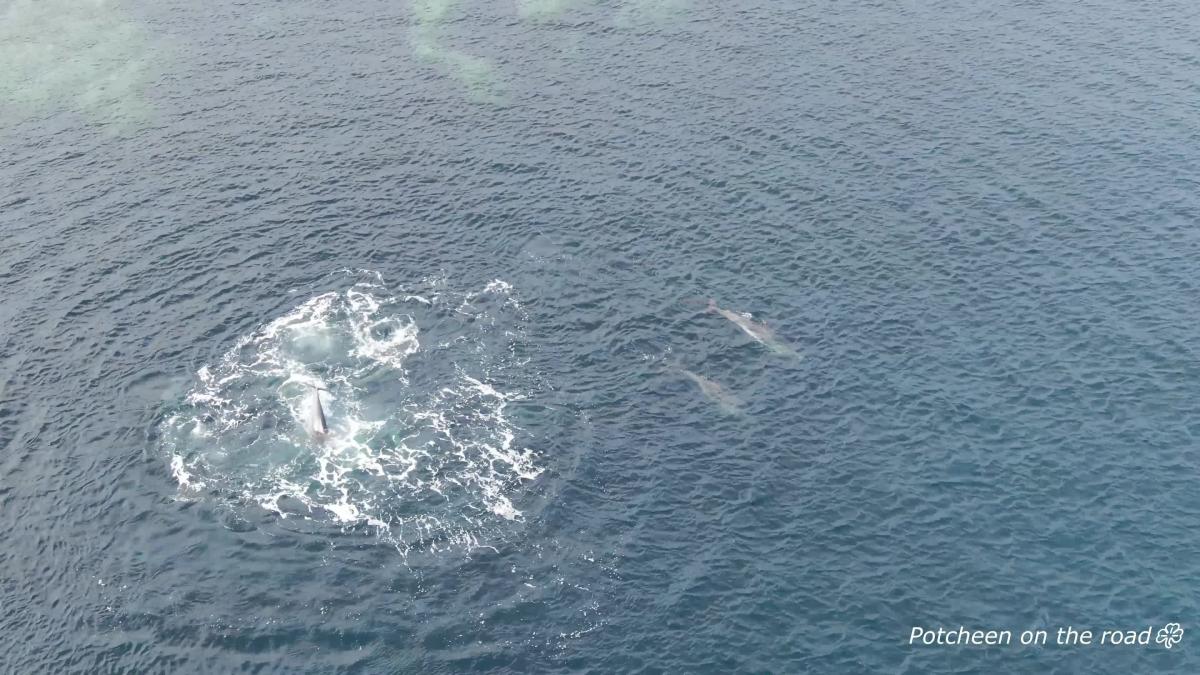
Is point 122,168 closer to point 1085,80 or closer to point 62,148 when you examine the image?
point 62,148

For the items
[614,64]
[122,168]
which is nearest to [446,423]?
[122,168]

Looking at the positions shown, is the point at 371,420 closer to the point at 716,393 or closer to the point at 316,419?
the point at 316,419

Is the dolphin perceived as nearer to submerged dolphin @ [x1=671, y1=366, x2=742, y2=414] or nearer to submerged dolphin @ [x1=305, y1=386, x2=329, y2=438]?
submerged dolphin @ [x1=671, y1=366, x2=742, y2=414]

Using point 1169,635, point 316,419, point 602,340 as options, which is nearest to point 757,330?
point 602,340

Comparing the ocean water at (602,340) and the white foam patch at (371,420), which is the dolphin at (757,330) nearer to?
the ocean water at (602,340)

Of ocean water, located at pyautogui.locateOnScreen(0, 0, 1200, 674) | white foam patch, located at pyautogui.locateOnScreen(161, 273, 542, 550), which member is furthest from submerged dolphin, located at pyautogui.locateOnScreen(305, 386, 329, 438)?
ocean water, located at pyautogui.locateOnScreen(0, 0, 1200, 674)

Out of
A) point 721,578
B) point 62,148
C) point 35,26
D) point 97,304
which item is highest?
point 35,26
